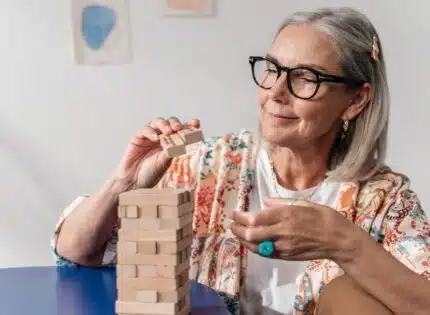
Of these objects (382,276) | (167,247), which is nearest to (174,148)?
(167,247)

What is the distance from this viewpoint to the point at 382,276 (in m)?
1.25

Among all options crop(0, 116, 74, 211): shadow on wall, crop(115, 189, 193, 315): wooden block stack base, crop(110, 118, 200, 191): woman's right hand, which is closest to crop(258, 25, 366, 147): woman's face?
crop(110, 118, 200, 191): woman's right hand

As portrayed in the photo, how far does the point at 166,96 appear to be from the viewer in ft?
8.18

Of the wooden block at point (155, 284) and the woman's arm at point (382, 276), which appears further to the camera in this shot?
the woman's arm at point (382, 276)

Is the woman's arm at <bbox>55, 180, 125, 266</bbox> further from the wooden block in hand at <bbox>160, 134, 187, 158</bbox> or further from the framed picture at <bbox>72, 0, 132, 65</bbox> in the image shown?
the framed picture at <bbox>72, 0, 132, 65</bbox>

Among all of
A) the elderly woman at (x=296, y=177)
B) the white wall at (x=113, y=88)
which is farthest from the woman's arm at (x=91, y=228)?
the white wall at (x=113, y=88)

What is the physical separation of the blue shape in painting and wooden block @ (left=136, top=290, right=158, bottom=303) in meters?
1.52

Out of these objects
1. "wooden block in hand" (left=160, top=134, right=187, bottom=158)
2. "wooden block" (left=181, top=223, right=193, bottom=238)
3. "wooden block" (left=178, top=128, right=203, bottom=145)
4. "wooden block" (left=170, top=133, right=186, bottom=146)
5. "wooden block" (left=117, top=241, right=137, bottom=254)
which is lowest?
"wooden block" (left=117, top=241, right=137, bottom=254)

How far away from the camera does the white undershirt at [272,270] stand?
1.57m

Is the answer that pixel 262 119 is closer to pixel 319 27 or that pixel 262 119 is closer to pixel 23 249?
pixel 319 27

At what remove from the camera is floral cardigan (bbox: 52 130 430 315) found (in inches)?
59.6

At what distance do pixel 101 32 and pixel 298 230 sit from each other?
151 centimetres

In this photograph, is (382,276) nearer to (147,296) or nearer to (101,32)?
(147,296)

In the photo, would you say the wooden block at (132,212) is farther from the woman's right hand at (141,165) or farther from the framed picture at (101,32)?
the framed picture at (101,32)
